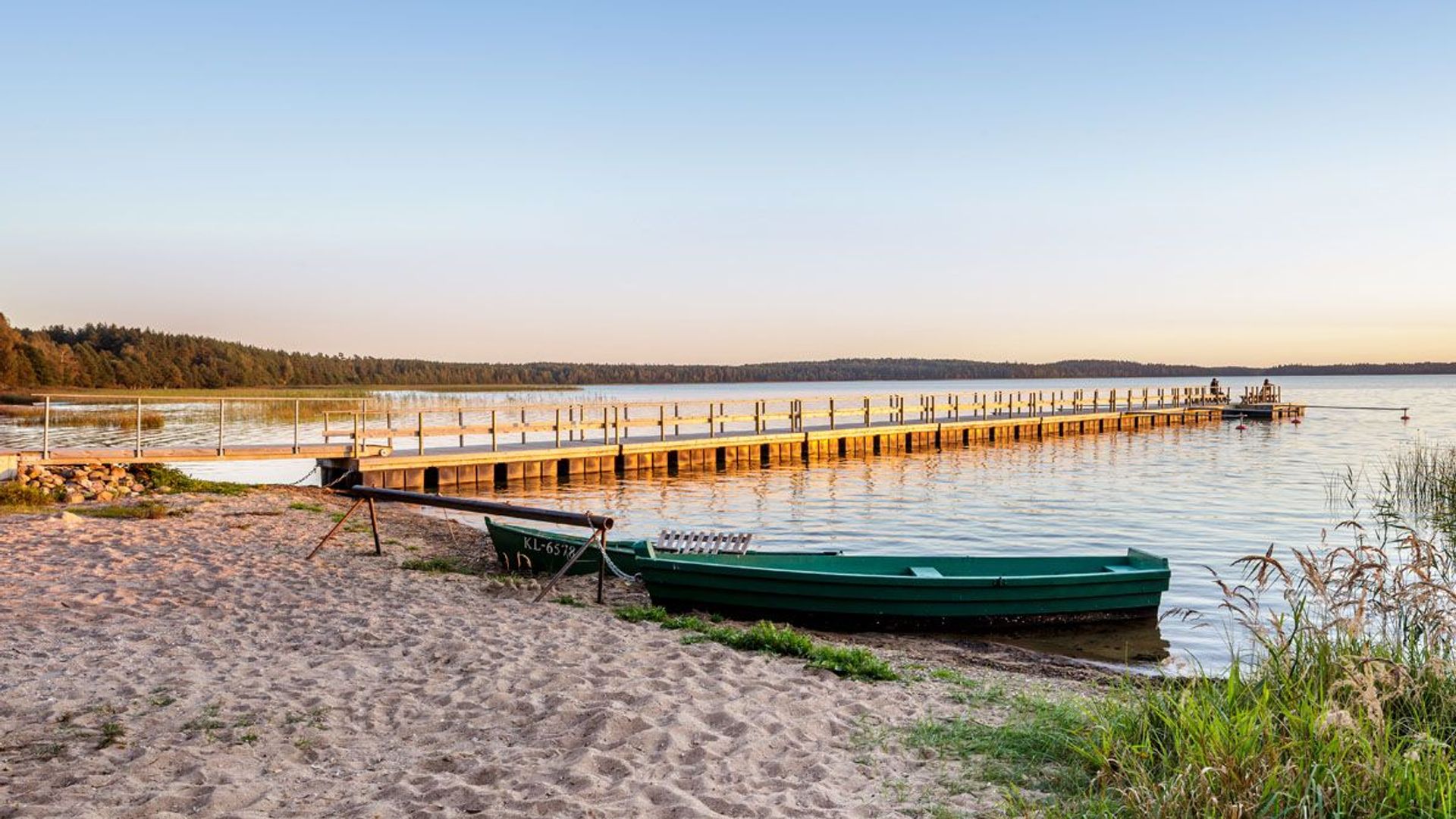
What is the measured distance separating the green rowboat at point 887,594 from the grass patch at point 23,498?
10.6m

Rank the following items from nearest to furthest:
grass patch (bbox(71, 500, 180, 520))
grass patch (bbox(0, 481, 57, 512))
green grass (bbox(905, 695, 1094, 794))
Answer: green grass (bbox(905, 695, 1094, 794)) < grass patch (bbox(71, 500, 180, 520)) < grass patch (bbox(0, 481, 57, 512))

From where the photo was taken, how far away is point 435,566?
12.7m

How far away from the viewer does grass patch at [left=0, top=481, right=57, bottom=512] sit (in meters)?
15.2

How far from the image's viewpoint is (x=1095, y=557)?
12.3 m

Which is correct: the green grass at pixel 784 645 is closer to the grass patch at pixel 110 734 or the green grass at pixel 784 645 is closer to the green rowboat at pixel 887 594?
the green rowboat at pixel 887 594

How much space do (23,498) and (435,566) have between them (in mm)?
8309

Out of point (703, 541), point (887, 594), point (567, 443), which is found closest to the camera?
point (887, 594)

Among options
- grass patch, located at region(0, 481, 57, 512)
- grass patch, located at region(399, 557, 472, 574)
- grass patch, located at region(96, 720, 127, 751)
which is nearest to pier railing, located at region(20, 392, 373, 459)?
grass patch, located at region(0, 481, 57, 512)

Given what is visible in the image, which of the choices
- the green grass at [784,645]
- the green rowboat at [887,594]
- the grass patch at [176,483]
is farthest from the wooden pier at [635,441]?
the green grass at [784,645]

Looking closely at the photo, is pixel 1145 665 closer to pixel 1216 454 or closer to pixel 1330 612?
pixel 1330 612

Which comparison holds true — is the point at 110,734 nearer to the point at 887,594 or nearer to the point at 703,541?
the point at 703,541

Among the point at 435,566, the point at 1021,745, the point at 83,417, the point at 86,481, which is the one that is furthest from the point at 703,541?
the point at 83,417

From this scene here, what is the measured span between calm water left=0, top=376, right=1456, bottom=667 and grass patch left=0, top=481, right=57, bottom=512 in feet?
31.5

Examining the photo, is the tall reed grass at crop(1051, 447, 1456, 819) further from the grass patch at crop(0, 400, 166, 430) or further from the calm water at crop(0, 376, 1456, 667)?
the grass patch at crop(0, 400, 166, 430)
